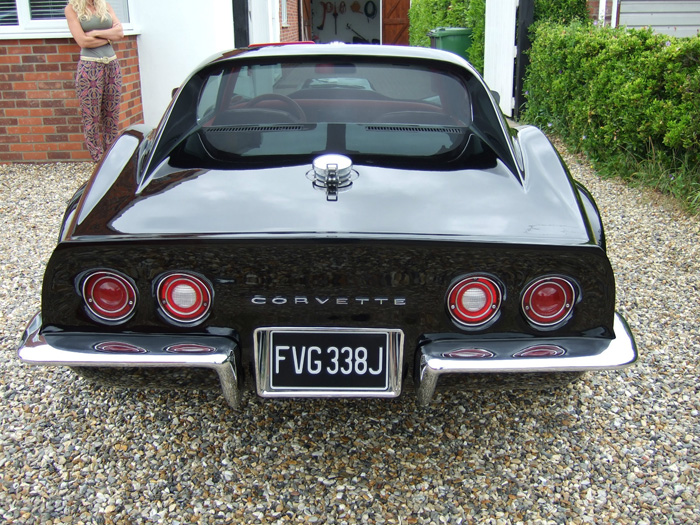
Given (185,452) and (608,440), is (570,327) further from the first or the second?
(185,452)

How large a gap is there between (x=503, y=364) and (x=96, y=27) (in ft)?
17.9

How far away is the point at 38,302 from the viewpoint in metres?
3.78

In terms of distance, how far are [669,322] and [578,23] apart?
18.0 feet

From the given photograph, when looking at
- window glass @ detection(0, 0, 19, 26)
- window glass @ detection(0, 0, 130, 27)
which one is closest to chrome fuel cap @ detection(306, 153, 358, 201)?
window glass @ detection(0, 0, 130, 27)

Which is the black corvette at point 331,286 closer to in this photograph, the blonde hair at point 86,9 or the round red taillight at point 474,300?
the round red taillight at point 474,300

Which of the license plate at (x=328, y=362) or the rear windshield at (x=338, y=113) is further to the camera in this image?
the rear windshield at (x=338, y=113)


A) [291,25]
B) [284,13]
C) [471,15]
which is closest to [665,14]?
[471,15]

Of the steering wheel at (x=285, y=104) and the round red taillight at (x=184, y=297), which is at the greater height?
the steering wheel at (x=285, y=104)

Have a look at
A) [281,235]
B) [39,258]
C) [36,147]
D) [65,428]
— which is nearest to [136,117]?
[36,147]

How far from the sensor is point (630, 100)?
18.9ft

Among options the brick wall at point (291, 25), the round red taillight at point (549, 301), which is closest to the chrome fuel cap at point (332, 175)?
the round red taillight at point (549, 301)

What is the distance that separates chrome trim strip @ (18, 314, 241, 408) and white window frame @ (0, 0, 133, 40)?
558 centimetres

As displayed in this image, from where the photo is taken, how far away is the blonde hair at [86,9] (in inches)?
233

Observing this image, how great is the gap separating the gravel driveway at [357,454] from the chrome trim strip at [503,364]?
0.42 m
